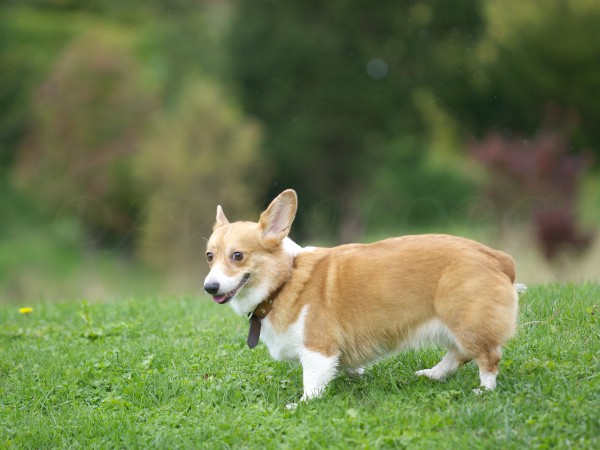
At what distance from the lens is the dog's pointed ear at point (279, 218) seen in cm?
487

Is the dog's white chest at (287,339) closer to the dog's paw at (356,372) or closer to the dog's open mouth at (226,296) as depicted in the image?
the dog's open mouth at (226,296)

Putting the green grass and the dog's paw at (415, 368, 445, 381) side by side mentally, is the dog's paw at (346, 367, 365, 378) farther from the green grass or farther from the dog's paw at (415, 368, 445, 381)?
the dog's paw at (415, 368, 445, 381)

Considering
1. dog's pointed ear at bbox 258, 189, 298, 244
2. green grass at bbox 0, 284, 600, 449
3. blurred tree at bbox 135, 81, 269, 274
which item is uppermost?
dog's pointed ear at bbox 258, 189, 298, 244

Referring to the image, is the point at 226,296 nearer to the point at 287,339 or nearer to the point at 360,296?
the point at 287,339

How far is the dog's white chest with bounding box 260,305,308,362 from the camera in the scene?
474 cm

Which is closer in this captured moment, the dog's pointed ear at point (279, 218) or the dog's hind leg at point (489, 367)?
the dog's hind leg at point (489, 367)

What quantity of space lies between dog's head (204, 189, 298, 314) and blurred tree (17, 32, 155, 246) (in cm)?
1594

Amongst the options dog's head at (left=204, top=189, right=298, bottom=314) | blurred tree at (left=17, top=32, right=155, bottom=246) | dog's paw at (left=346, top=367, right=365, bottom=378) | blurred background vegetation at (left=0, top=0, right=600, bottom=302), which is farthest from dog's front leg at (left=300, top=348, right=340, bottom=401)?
blurred tree at (left=17, top=32, right=155, bottom=246)

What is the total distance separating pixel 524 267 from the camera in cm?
1159

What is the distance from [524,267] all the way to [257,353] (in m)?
6.88

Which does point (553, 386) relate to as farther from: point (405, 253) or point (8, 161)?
point (8, 161)

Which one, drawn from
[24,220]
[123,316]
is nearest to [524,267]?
[123,316]

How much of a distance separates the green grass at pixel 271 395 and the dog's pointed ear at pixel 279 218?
103cm

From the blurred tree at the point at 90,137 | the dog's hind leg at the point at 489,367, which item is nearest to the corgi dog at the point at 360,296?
the dog's hind leg at the point at 489,367
